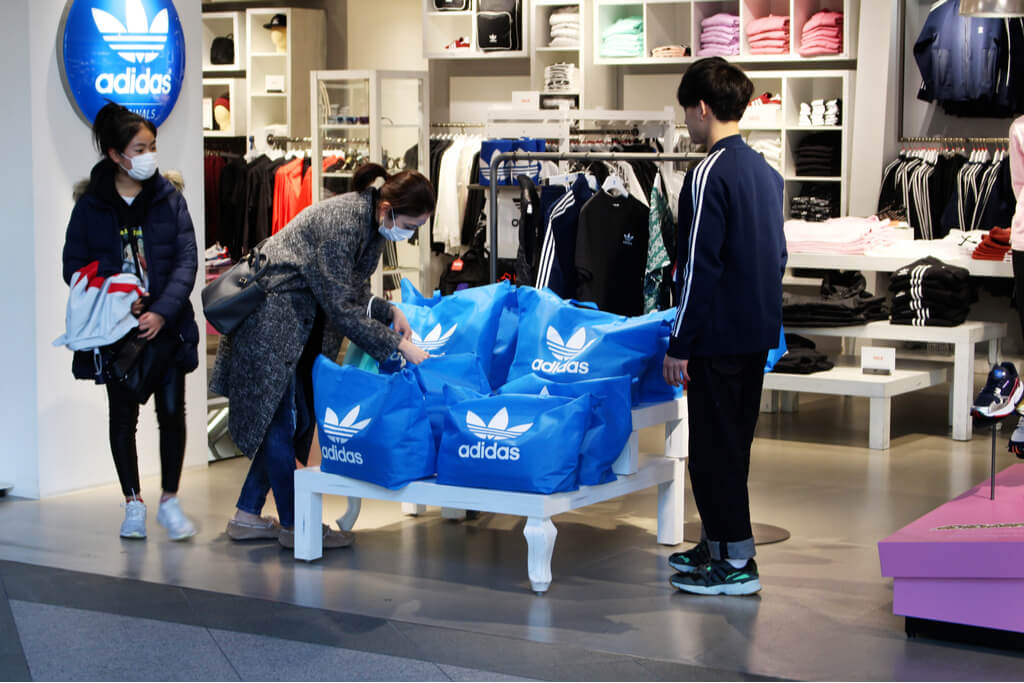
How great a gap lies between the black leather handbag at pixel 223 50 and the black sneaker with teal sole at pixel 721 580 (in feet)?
30.1

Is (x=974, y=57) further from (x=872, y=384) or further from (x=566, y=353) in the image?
(x=566, y=353)

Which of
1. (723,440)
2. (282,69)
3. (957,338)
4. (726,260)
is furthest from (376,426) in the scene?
(282,69)

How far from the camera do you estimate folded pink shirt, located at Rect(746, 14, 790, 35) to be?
917 cm

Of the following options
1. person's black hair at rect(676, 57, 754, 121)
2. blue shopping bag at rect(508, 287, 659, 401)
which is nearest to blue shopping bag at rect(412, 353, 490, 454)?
blue shopping bag at rect(508, 287, 659, 401)

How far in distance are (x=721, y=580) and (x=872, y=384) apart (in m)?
2.71

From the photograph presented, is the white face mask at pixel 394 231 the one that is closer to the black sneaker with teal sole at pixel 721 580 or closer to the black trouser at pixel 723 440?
the black trouser at pixel 723 440

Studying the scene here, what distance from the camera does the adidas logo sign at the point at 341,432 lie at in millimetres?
4141

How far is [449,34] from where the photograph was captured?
10.6 m

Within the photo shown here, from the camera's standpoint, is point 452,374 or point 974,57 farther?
point 974,57

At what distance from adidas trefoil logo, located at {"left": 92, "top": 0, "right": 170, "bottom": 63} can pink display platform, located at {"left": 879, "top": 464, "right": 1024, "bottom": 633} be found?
11.4 ft

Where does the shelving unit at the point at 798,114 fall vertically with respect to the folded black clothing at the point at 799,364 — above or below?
above

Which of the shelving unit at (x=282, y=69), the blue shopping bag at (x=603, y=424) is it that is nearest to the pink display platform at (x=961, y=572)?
the blue shopping bag at (x=603, y=424)

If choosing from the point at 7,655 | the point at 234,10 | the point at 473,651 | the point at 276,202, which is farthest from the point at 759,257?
the point at 234,10

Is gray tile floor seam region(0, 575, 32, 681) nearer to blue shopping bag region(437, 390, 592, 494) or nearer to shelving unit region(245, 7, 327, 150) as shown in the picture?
blue shopping bag region(437, 390, 592, 494)
